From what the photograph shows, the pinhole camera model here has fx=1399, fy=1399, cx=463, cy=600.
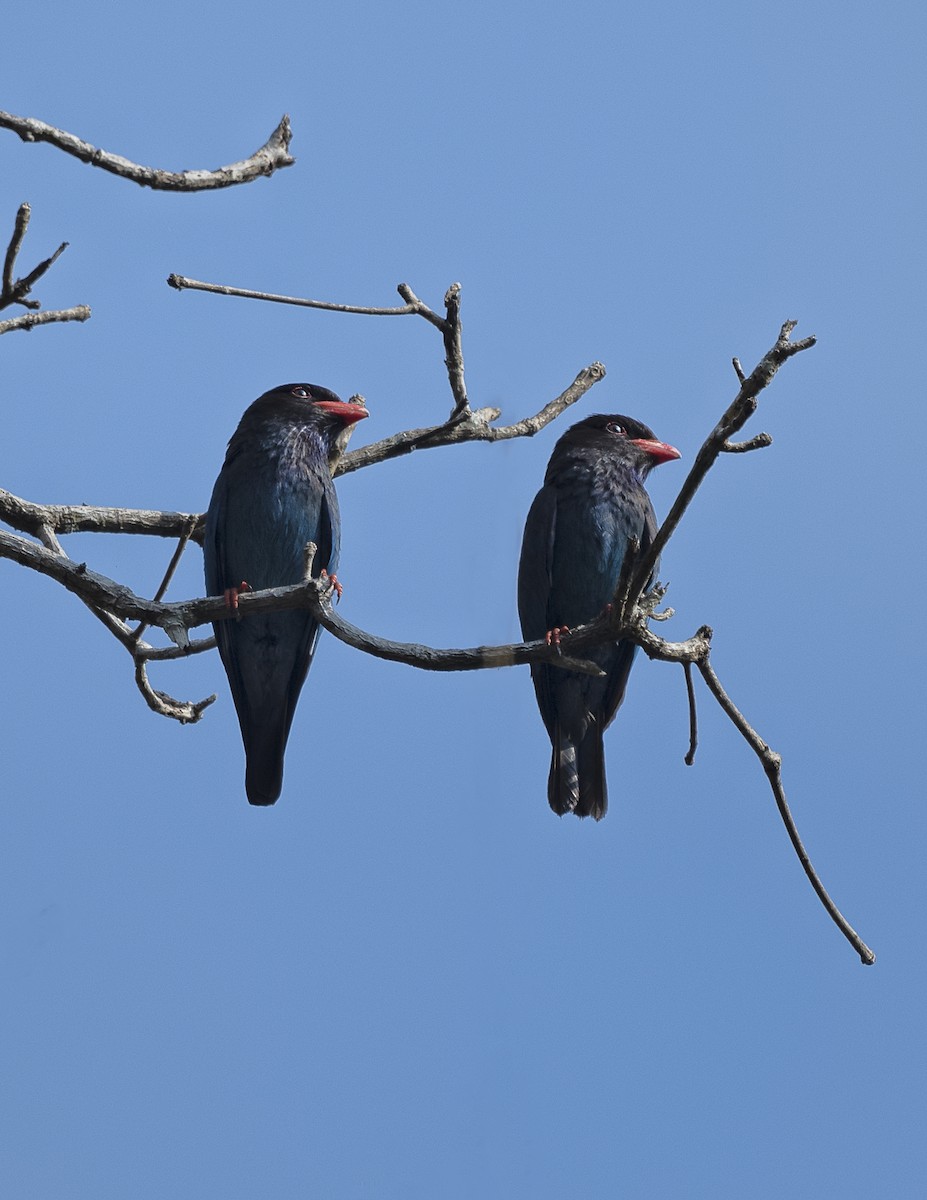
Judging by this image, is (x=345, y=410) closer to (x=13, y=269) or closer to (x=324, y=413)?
(x=324, y=413)

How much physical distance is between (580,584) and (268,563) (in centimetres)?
149

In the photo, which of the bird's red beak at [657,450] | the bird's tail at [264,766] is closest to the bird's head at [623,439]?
the bird's red beak at [657,450]

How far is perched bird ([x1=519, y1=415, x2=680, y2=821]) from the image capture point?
6723 mm

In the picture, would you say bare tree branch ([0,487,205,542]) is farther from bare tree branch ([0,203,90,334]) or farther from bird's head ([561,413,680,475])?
bird's head ([561,413,680,475])

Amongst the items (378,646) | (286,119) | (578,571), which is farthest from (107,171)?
(578,571)

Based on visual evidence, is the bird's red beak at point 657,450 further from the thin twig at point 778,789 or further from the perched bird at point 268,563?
the thin twig at point 778,789

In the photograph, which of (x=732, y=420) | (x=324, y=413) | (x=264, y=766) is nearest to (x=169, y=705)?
(x=264, y=766)

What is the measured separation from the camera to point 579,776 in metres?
6.92

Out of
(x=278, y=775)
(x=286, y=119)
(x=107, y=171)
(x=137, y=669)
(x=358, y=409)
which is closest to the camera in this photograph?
(x=107, y=171)

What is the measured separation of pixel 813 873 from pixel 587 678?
8.02ft

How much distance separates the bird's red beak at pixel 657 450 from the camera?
24.0ft

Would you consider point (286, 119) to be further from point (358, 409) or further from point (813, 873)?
point (813, 873)

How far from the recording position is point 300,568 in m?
6.67

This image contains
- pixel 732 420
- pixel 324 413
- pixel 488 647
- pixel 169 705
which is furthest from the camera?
pixel 324 413
